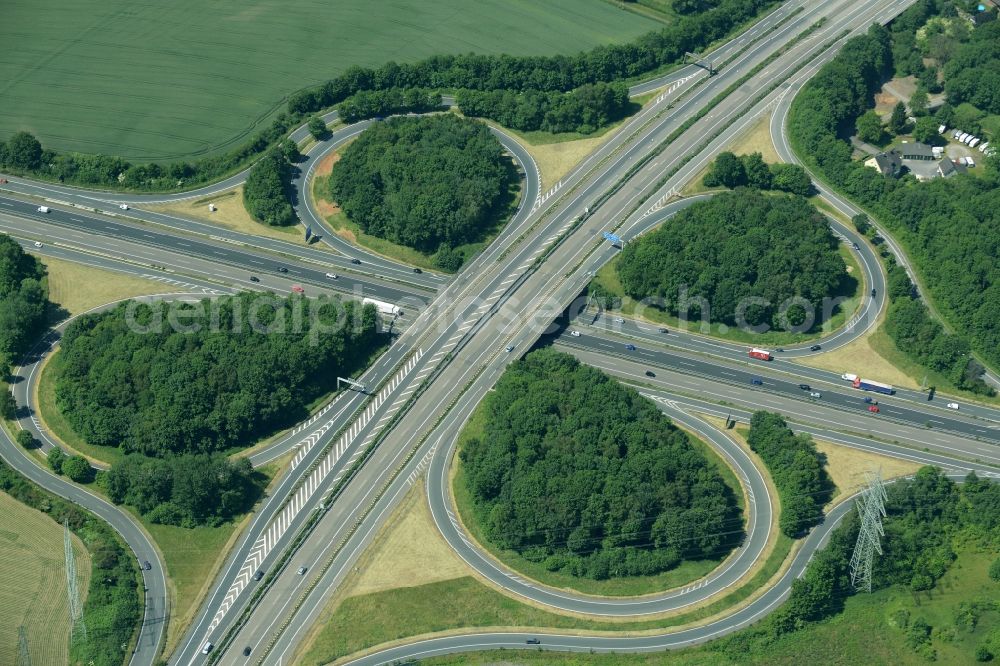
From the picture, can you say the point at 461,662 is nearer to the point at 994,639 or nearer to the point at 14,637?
the point at 14,637

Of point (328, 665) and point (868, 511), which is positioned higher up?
point (868, 511)

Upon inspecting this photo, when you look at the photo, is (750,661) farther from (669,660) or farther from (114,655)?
(114,655)

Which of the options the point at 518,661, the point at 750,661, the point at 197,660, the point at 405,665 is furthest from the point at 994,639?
the point at 197,660

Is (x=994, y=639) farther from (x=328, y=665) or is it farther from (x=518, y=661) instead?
(x=328, y=665)

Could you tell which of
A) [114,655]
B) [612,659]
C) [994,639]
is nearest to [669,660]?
[612,659]

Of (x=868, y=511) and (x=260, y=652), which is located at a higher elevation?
(x=868, y=511)

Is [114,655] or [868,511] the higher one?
[868,511]

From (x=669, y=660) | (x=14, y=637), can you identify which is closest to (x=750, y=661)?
Answer: (x=669, y=660)
